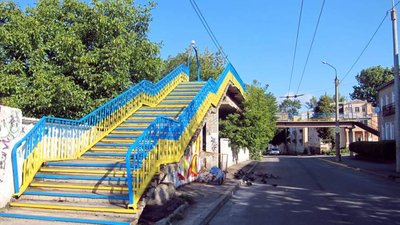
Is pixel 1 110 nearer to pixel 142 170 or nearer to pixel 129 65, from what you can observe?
pixel 142 170

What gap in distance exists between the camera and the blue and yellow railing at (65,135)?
879 cm

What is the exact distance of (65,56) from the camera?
48.4 feet

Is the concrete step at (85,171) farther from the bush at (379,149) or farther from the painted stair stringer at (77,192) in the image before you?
the bush at (379,149)

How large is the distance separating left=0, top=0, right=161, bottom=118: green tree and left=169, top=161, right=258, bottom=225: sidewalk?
203 inches

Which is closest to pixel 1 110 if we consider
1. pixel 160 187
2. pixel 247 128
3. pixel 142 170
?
pixel 142 170

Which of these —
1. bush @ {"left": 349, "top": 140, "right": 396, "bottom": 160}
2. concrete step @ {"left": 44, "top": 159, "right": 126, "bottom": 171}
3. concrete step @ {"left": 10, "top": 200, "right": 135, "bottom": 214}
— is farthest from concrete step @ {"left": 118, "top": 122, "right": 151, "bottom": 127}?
bush @ {"left": 349, "top": 140, "right": 396, "bottom": 160}

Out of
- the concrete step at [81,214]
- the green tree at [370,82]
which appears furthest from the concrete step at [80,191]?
the green tree at [370,82]

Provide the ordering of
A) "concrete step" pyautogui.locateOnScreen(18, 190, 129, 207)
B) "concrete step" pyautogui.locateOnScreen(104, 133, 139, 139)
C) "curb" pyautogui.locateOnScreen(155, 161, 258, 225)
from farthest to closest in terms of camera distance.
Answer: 1. "concrete step" pyautogui.locateOnScreen(104, 133, 139, 139)
2. "concrete step" pyautogui.locateOnScreen(18, 190, 129, 207)
3. "curb" pyautogui.locateOnScreen(155, 161, 258, 225)

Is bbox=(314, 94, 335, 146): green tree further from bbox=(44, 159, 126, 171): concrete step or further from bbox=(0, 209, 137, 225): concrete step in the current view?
bbox=(0, 209, 137, 225): concrete step

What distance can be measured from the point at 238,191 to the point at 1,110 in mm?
8395

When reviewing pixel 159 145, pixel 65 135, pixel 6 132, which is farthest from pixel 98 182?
pixel 65 135

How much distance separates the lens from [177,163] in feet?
38.1

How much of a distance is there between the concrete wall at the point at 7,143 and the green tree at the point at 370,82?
96912mm

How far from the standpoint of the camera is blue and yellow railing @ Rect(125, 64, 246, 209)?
8.12 m
